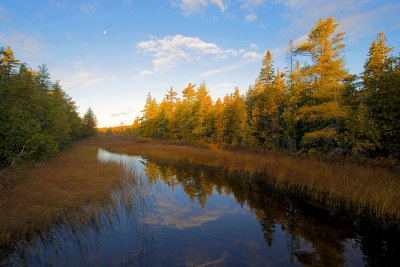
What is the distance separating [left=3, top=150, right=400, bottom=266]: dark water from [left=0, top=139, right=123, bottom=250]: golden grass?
0.54 meters

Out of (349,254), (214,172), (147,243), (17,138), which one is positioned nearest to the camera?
(349,254)

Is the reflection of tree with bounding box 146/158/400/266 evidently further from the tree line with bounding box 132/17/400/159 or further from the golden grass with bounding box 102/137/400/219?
the tree line with bounding box 132/17/400/159

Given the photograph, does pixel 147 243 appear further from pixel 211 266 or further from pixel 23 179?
pixel 23 179

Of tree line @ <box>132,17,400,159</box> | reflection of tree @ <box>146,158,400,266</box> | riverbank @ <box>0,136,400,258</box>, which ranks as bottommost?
reflection of tree @ <box>146,158,400,266</box>

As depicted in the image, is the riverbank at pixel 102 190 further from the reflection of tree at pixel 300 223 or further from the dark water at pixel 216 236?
the reflection of tree at pixel 300 223

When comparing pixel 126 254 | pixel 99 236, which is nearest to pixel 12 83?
pixel 99 236

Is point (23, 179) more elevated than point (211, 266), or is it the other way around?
point (23, 179)

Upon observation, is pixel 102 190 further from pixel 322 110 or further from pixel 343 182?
pixel 322 110

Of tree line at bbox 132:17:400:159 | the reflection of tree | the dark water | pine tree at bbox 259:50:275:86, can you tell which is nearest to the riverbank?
the dark water

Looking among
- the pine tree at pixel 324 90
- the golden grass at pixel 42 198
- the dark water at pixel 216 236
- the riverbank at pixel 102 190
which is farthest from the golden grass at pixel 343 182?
the golden grass at pixel 42 198

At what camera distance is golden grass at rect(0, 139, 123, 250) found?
4.71 meters

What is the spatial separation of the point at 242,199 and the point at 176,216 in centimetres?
357

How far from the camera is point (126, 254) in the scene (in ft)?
13.9

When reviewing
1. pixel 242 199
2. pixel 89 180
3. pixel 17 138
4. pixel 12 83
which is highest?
pixel 12 83
